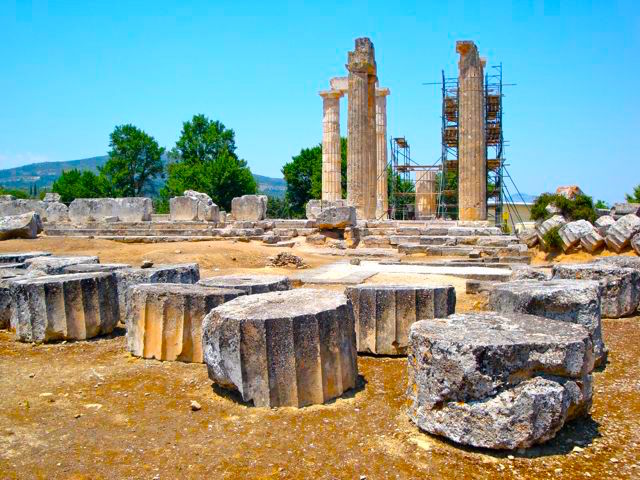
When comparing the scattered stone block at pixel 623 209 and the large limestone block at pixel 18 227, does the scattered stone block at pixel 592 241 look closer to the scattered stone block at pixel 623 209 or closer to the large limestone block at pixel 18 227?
the scattered stone block at pixel 623 209

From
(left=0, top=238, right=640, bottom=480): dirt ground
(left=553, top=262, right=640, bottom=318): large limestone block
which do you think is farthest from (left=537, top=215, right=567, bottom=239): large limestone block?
(left=0, top=238, right=640, bottom=480): dirt ground

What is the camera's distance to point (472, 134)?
16344mm

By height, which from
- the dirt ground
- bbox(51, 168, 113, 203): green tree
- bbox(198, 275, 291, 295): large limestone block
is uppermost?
bbox(51, 168, 113, 203): green tree

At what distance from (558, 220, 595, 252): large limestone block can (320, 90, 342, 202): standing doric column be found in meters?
11.9

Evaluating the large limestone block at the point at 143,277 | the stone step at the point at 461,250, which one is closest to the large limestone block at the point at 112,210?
the stone step at the point at 461,250

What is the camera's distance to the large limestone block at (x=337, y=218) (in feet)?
53.5

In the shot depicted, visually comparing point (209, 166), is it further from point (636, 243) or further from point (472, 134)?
point (636, 243)

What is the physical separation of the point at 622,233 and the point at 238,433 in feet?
39.4

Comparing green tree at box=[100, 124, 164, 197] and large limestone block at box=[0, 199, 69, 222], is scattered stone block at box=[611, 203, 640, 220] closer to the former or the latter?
large limestone block at box=[0, 199, 69, 222]

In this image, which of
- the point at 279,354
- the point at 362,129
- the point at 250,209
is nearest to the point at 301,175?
the point at 250,209

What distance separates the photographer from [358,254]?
13852 millimetres

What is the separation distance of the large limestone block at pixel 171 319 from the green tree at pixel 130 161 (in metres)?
43.7

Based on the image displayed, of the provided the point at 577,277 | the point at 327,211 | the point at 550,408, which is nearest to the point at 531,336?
the point at 550,408

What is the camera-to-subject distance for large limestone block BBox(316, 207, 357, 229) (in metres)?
16.3
